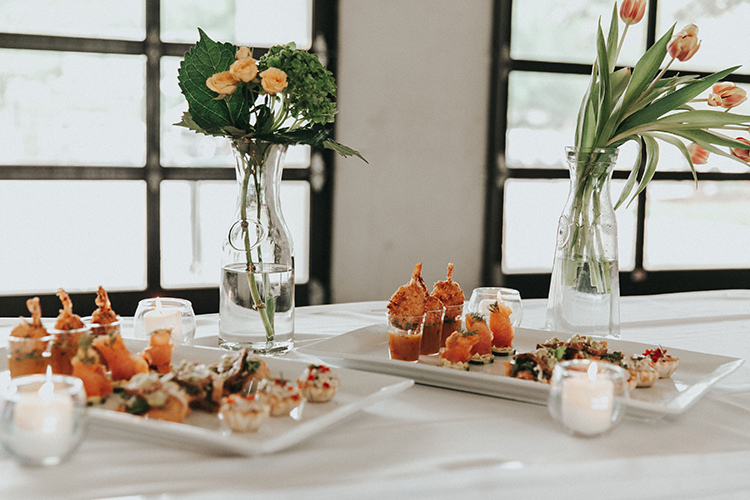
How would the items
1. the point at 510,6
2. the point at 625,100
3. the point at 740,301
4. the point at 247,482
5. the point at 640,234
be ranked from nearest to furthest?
1. the point at 247,482
2. the point at 625,100
3. the point at 740,301
4. the point at 510,6
5. the point at 640,234

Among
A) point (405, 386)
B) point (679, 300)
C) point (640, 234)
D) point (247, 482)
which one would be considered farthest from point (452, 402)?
point (640, 234)

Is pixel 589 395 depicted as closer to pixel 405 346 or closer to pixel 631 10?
pixel 405 346

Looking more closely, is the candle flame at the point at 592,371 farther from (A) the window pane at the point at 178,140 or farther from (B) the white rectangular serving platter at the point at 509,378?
(A) the window pane at the point at 178,140

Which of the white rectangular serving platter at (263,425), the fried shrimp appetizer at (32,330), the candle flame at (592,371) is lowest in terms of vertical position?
the white rectangular serving platter at (263,425)

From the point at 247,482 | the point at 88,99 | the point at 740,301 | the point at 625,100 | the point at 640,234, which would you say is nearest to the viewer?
the point at 247,482

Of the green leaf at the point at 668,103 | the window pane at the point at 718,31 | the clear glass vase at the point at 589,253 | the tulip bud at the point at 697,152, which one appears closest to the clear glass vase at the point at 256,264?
the clear glass vase at the point at 589,253

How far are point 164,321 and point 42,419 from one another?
409mm

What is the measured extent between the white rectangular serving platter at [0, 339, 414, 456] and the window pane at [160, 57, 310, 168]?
148 centimetres

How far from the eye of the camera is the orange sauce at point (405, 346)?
943 mm

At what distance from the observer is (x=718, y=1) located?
2.86 metres

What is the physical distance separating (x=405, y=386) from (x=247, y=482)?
26 cm

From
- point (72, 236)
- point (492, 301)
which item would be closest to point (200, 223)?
point (72, 236)

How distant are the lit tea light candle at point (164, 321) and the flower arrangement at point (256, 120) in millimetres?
61

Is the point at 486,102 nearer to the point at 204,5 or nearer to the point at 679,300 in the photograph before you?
the point at 204,5
